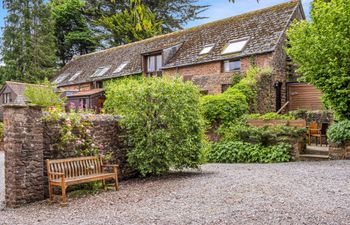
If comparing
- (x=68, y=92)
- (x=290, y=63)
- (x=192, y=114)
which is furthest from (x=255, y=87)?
(x=68, y=92)

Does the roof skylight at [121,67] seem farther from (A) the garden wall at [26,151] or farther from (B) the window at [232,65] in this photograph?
(A) the garden wall at [26,151]

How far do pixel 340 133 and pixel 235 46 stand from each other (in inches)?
413

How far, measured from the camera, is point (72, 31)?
44031mm

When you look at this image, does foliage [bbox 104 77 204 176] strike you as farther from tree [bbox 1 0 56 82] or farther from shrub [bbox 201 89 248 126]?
tree [bbox 1 0 56 82]

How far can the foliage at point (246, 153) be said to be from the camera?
1196cm

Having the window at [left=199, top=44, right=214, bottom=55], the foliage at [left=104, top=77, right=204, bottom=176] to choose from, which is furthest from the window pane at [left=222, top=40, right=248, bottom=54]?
the foliage at [left=104, top=77, right=204, bottom=176]

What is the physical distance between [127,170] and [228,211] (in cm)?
455

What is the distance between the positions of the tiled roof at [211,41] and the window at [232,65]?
1.49 ft

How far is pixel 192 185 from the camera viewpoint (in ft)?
26.0

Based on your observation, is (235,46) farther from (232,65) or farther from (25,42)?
(25,42)

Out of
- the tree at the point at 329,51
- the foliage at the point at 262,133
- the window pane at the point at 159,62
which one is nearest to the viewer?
the tree at the point at 329,51

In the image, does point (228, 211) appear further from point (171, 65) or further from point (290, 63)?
point (171, 65)

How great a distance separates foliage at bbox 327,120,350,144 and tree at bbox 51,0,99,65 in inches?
1369

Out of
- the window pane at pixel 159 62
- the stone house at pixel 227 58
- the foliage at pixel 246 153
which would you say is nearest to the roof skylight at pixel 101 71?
the stone house at pixel 227 58
